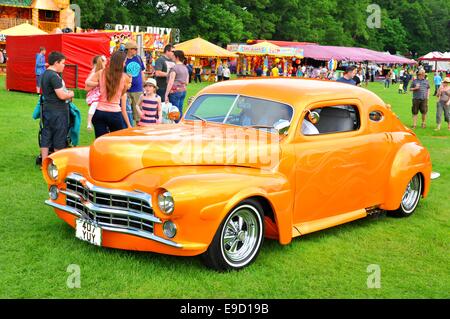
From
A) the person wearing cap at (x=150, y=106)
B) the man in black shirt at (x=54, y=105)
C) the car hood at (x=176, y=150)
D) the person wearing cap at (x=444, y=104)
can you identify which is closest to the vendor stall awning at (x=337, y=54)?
the person wearing cap at (x=444, y=104)

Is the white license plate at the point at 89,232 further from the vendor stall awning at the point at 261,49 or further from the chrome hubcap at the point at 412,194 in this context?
the vendor stall awning at the point at 261,49

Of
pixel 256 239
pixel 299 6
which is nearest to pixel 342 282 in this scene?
pixel 256 239

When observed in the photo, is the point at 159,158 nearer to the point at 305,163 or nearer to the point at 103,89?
the point at 305,163

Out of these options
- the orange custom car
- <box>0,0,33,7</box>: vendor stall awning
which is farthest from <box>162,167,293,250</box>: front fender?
<box>0,0,33,7</box>: vendor stall awning

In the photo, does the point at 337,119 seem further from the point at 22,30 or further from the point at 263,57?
the point at 263,57

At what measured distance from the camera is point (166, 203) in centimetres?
463

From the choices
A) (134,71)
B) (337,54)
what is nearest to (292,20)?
(337,54)

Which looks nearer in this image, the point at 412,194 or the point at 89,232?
the point at 89,232

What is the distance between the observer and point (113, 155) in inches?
201

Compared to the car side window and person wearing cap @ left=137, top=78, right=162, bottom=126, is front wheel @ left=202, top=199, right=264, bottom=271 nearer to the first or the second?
the car side window

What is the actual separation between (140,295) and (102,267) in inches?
26.4

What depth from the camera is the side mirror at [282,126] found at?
5691 mm

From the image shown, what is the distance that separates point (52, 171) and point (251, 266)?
7.40ft

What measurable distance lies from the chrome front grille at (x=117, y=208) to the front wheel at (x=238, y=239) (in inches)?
23.1
